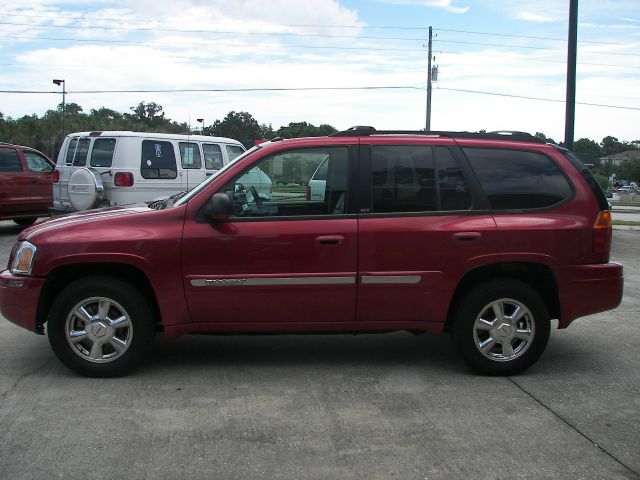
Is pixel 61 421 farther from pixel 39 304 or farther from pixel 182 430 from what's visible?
pixel 39 304

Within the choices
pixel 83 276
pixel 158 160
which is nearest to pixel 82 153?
pixel 158 160

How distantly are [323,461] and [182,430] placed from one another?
3.13 ft

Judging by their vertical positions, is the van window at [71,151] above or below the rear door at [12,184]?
above

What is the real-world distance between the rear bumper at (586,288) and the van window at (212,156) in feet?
32.6

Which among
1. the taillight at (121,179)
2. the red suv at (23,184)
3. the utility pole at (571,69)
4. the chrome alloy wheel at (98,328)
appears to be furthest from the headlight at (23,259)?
the utility pole at (571,69)

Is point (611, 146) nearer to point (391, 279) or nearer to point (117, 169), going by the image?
point (117, 169)

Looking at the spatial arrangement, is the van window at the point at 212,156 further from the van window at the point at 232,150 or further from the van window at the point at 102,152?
the van window at the point at 102,152

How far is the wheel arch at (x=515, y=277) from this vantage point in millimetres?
4820

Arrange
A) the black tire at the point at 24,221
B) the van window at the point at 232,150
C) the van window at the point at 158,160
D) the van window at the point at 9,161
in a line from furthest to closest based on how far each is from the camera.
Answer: the van window at the point at 232,150 < the black tire at the point at 24,221 < the van window at the point at 9,161 < the van window at the point at 158,160

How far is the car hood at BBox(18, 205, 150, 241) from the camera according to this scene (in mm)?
4688

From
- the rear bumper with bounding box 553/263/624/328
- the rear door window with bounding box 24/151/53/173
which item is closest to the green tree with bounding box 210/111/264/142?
the rear door window with bounding box 24/151/53/173

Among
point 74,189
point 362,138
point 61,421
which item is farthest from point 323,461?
point 74,189

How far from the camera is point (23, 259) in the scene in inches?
184

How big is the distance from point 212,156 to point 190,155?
66 centimetres
